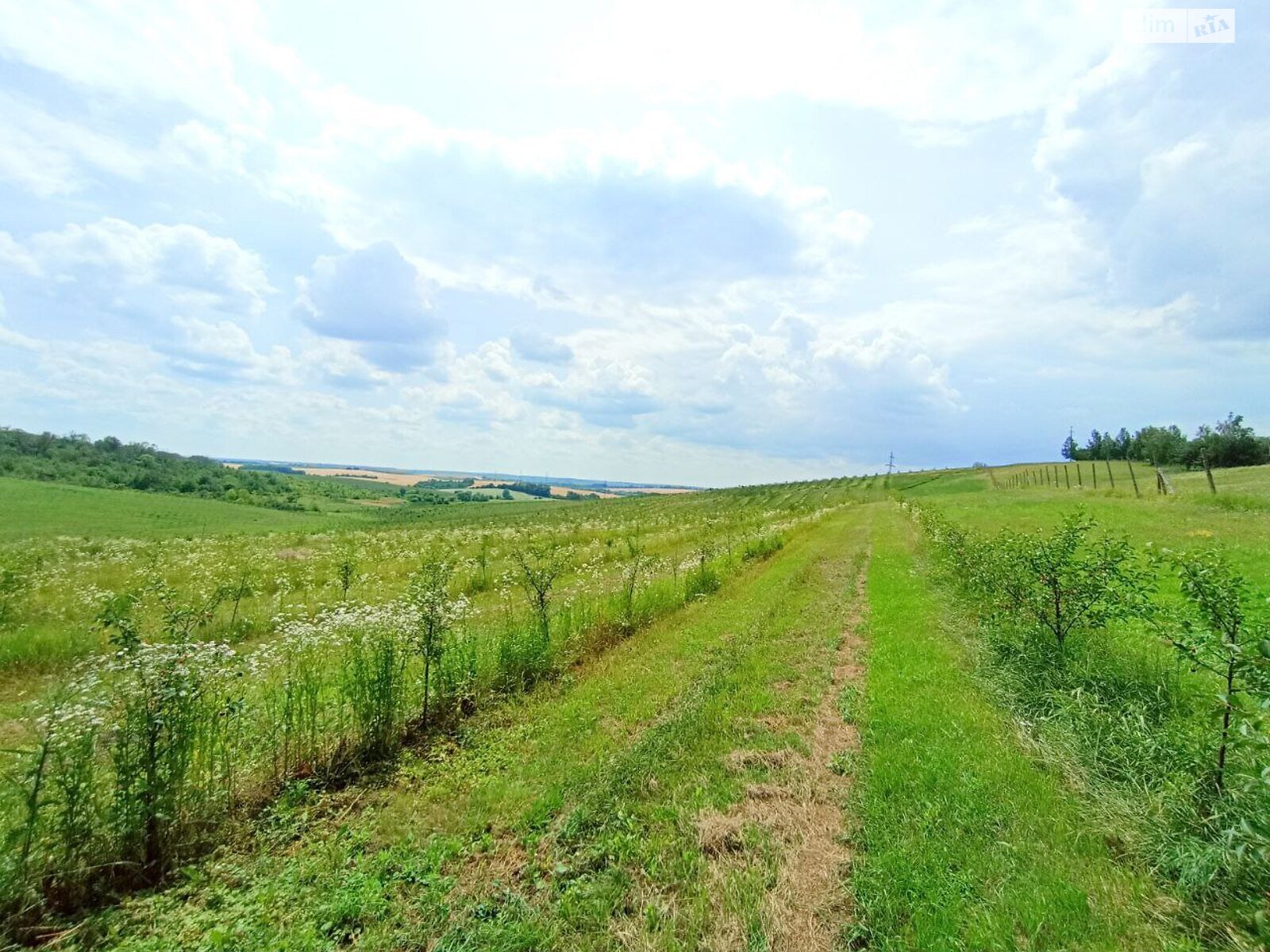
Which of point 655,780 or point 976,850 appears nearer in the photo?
point 976,850

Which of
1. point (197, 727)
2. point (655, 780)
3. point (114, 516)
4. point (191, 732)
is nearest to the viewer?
point (191, 732)

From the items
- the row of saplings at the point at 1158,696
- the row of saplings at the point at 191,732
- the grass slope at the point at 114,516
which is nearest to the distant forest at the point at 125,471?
the grass slope at the point at 114,516

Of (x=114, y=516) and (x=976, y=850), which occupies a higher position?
(x=976, y=850)

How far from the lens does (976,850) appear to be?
449 cm

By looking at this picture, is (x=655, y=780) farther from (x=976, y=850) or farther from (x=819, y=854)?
(x=976, y=850)

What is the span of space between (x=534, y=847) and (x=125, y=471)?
142 metres

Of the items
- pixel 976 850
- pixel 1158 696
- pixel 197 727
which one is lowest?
pixel 976 850

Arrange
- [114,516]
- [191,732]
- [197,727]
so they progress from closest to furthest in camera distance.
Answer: [191,732]
[197,727]
[114,516]

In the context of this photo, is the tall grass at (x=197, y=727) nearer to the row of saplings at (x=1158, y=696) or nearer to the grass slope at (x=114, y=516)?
the row of saplings at (x=1158, y=696)

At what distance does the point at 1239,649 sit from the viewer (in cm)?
402

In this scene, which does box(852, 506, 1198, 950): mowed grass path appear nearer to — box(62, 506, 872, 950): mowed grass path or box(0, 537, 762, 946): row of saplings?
box(62, 506, 872, 950): mowed grass path

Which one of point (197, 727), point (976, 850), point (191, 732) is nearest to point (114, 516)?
point (197, 727)

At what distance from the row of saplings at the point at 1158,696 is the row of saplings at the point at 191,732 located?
804 cm

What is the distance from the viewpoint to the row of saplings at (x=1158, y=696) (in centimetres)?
378
